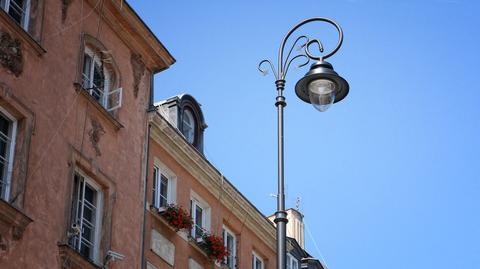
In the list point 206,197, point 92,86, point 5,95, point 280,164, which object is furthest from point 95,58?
point 280,164

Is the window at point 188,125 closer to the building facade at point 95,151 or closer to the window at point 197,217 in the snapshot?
the building facade at point 95,151

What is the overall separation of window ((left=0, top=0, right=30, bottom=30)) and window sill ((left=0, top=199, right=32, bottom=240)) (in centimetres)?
407

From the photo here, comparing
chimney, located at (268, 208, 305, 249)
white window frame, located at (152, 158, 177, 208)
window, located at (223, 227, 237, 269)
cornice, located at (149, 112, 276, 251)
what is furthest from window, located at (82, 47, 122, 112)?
chimney, located at (268, 208, 305, 249)

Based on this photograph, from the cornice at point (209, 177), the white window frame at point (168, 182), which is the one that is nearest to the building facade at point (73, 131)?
the cornice at point (209, 177)

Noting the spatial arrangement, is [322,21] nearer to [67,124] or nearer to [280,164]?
[280,164]

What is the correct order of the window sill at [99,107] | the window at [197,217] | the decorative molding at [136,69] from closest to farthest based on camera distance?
the window sill at [99,107]
the decorative molding at [136,69]
the window at [197,217]

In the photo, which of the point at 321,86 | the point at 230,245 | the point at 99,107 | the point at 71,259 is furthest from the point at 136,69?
the point at 321,86

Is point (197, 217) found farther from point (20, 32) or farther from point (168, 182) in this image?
A: point (20, 32)

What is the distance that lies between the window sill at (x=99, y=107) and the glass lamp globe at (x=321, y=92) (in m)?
6.53

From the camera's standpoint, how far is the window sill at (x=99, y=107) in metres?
21.4

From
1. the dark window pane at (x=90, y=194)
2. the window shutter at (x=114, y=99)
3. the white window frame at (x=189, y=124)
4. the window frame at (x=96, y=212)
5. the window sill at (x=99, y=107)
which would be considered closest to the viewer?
the window frame at (x=96, y=212)

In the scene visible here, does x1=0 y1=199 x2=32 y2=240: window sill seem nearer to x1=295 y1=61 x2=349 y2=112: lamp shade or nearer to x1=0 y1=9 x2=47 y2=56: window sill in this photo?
x1=0 y1=9 x2=47 y2=56: window sill

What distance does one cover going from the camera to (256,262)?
3044 cm

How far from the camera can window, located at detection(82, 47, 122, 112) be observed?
889 inches
